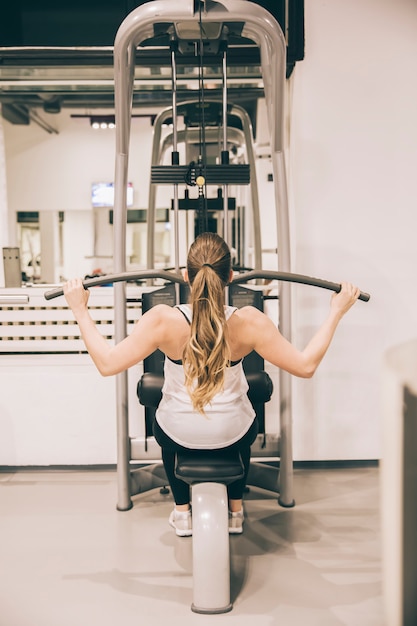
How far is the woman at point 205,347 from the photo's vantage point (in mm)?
1795

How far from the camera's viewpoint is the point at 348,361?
3145 mm

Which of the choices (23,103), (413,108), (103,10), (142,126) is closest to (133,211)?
(142,126)

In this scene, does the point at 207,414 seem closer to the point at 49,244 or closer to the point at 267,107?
the point at 267,107

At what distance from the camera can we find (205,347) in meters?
1.80

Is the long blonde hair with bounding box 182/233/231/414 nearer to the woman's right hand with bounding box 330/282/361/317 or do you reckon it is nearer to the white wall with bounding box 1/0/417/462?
the woman's right hand with bounding box 330/282/361/317

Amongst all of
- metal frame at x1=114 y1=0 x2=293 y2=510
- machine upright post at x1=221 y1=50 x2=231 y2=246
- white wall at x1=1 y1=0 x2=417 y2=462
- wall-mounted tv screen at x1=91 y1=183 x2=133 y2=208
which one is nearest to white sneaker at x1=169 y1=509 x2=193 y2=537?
metal frame at x1=114 y1=0 x2=293 y2=510

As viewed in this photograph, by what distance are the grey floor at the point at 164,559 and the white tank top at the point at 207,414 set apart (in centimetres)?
58

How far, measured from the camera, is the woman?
1795 millimetres

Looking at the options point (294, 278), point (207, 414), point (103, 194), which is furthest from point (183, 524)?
point (103, 194)

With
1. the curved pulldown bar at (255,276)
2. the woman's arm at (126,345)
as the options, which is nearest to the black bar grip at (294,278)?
the curved pulldown bar at (255,276)

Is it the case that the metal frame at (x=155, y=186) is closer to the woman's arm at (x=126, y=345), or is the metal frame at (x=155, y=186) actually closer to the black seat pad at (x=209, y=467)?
the woman's arm at (x=126, y=345)

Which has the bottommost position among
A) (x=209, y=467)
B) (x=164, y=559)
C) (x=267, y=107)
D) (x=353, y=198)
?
(x=164, y=559)

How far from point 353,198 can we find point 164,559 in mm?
2185

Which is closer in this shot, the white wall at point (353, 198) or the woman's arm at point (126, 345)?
the woman's arm at point (126, 345)
